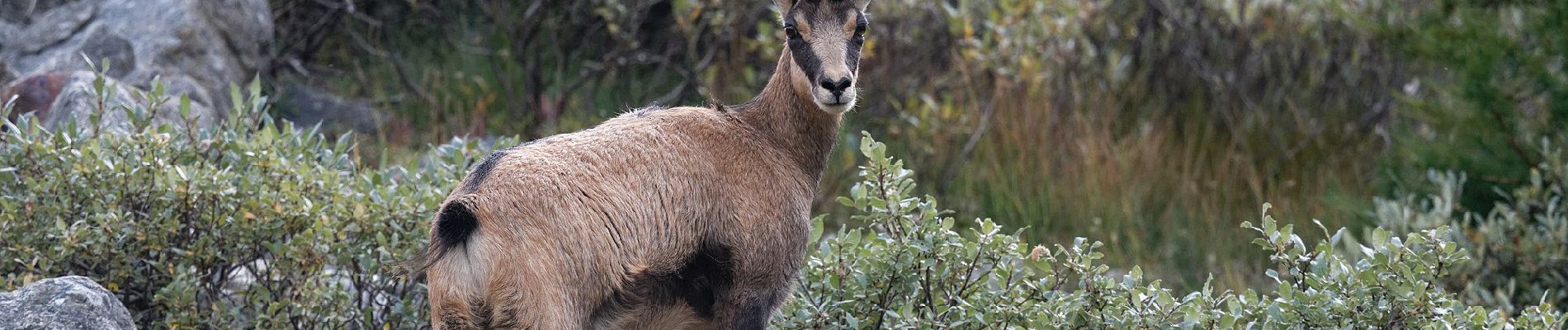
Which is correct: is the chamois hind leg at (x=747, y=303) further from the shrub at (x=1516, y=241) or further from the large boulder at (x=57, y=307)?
the shrub at (x=1516, y=241)

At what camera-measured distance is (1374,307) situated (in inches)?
151

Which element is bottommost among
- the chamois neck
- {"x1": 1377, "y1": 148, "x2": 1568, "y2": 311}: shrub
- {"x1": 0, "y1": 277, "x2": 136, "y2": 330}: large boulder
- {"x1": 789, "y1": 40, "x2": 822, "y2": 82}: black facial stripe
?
{"x1": 1377, "y1": 148, "x2": 1568, "y2": 311}: shrub

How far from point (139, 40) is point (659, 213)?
4.28 metres

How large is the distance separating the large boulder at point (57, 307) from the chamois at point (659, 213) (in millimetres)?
913

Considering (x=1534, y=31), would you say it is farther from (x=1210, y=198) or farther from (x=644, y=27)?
(x=644, y=27)

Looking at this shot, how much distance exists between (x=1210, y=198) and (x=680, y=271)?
17.8ft

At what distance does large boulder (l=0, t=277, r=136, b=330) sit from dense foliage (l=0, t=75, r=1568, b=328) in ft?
1.41

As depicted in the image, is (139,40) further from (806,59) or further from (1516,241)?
(1516,241)

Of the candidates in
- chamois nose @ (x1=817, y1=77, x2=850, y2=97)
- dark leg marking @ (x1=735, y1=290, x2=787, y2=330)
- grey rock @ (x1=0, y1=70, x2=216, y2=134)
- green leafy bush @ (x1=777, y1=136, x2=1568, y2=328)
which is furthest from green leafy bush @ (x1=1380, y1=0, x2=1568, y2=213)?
grey rock @ (x1=0, y1=70, x2=216, y2=134)

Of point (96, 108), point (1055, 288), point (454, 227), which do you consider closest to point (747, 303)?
point (454, 227)

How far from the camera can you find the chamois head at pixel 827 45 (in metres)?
3.56

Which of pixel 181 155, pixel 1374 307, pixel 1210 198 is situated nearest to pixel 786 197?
pixel 1374 307

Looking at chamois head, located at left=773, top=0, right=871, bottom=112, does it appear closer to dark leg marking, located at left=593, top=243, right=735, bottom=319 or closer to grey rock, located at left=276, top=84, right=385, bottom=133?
dark leg marking, located at left=593, top=243, right=735, bottom=319

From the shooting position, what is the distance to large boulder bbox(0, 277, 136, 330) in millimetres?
3492
